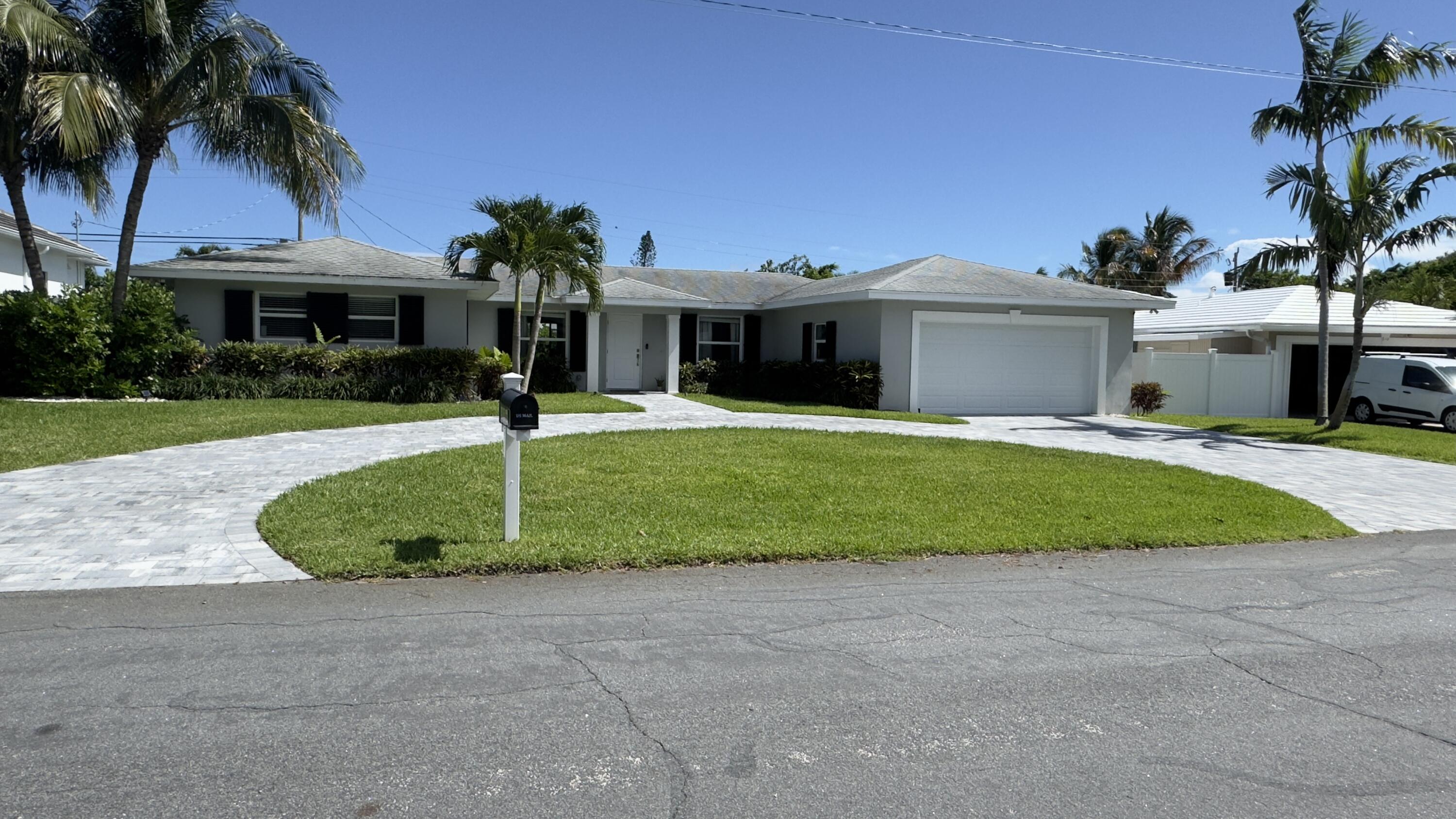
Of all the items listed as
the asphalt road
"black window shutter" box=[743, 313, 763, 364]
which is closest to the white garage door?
"black window shutter" box=[743, 313, 763, 364]

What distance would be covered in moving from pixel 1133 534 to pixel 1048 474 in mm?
3204

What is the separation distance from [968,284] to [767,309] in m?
5.90

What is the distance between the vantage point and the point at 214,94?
17.7 m

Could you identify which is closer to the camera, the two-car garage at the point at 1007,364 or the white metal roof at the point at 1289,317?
the two-car garage at the point at 1007,364

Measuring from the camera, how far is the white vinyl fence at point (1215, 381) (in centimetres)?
2467

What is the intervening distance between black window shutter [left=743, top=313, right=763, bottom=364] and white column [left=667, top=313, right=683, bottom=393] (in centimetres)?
350

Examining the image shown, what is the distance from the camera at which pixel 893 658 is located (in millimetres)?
5000

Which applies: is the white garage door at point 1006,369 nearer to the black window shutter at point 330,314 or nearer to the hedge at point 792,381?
the hedge at point 792,381

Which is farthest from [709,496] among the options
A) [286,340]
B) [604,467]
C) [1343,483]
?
[286,340]

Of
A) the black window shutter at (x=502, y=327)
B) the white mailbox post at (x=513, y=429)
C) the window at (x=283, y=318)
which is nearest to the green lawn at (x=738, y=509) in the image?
the white mailbox post at (x=513, y=429)

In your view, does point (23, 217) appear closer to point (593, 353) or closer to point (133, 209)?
point (133, 209)

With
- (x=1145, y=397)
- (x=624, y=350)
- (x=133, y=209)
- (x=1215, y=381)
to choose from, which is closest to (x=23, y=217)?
(x=133, y=209)

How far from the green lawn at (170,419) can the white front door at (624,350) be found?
5.33 meters

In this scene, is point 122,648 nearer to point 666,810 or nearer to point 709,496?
point 666,810
